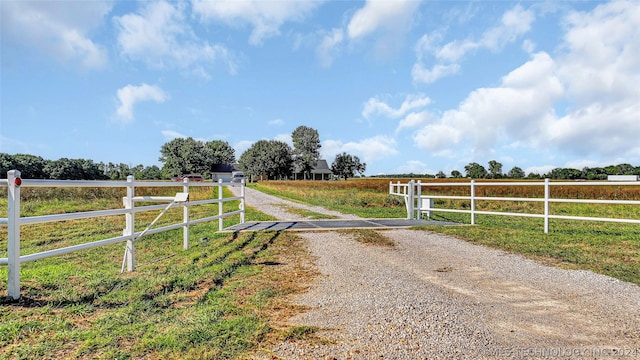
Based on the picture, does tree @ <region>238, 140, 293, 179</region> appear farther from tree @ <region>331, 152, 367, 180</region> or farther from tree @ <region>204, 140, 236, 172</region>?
tree @ <region>331, 152, 367, 180</region>

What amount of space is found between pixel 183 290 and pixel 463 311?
3.24 metres

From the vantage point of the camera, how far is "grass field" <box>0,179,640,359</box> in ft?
10.1

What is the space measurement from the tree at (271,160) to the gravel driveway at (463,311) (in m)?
79.9

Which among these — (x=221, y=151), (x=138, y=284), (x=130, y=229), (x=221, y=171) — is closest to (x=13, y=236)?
(x=138, y=284)

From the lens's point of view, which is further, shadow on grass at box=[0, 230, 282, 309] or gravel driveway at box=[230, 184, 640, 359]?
shadow on grass at box=[0, 230, 282, 309]

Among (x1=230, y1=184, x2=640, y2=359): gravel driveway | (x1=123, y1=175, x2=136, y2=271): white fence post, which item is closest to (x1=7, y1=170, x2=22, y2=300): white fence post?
(x1=123, y1=175, x2=136, y2=271): white fence post

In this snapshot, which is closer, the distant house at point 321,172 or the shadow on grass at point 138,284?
the shadow on grass at point 138,284

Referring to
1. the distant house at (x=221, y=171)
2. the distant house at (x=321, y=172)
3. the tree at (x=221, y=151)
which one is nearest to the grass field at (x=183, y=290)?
the distant house at (x=221, y=171)

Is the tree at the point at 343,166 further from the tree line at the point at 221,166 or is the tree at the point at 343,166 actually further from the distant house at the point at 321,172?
the tree line at the point at 221,166

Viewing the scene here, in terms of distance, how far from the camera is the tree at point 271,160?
85562 mm

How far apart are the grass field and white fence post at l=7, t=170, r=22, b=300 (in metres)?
0.17

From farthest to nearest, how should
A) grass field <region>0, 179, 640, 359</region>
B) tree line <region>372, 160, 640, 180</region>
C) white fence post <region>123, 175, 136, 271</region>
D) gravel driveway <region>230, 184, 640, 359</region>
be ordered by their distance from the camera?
1. tree line <region>372, 160, 640, 180</region>
2. white fence post <region>123, 175, 136, 271</region>
3. grass field <region>0, 179, 640, 359</region>
4. gravel driveway <region>230, 184, 640, 359</region>

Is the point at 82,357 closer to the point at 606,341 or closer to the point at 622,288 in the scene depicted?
the point at 606,341

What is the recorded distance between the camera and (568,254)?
23.2 feet
